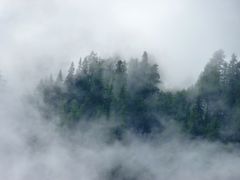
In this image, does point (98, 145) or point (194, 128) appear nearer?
point (194, 128)

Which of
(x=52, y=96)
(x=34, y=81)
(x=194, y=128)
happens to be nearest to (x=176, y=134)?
(x=194, y=128)

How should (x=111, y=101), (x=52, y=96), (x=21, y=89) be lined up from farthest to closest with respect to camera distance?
(x=21, y=89), (x=52, y=96), (x=111, y=101)

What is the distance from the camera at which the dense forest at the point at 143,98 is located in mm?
66875

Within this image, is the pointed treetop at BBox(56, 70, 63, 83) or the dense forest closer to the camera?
the dense forest

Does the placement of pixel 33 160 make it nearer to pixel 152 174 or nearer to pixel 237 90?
pixel 152 174

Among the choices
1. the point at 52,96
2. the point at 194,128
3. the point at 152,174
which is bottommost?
the point at 152,174

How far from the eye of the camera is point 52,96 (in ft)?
252

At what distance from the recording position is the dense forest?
6688 centimetres

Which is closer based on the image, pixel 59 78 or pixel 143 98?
pixel 143 98

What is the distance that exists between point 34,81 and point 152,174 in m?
21.8

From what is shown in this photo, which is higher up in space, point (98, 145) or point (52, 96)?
point (52, 96)

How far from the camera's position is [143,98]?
71.4m

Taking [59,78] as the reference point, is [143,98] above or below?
below

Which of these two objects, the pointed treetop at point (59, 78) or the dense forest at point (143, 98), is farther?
the pointed treetop at point (59, 78)
